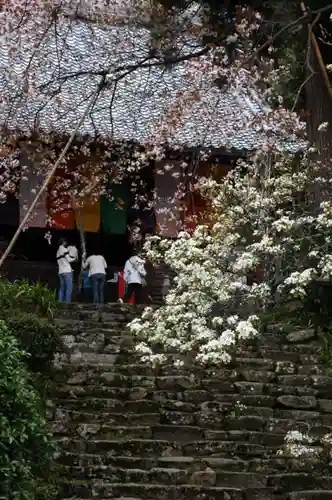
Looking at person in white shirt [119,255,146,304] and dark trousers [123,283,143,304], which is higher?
person in white shirt [119,255,146,304]

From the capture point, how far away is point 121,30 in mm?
10273

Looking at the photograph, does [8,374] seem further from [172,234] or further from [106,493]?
[172,234]

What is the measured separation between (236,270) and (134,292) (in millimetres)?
6633

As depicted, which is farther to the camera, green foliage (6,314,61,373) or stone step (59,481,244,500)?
green foliage (6,314,61,373)

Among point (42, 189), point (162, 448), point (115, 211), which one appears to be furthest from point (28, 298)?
point (42, 189)

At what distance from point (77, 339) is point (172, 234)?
5.30 m

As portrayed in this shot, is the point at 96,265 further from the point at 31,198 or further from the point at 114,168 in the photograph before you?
the point at 31,198

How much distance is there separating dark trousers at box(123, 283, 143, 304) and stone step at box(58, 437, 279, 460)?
253 inches

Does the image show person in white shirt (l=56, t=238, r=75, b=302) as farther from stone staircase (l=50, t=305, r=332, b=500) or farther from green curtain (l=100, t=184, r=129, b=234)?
stone staircase (l=50, t=305, r=332, b=500)

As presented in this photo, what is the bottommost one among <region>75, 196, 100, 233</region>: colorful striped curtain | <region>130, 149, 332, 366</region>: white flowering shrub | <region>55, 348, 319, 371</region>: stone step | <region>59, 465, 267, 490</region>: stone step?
<region>59, 465, 267, 490</region>: stone step

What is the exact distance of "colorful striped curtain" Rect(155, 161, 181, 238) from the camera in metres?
16.4

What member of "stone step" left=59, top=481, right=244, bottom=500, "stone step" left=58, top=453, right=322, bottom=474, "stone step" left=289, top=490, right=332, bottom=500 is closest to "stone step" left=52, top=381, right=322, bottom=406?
"stone step" left=58, top=453, right=322, bottom=474

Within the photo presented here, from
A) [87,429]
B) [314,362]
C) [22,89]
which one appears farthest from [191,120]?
[87,429]

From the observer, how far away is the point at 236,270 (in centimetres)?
882
